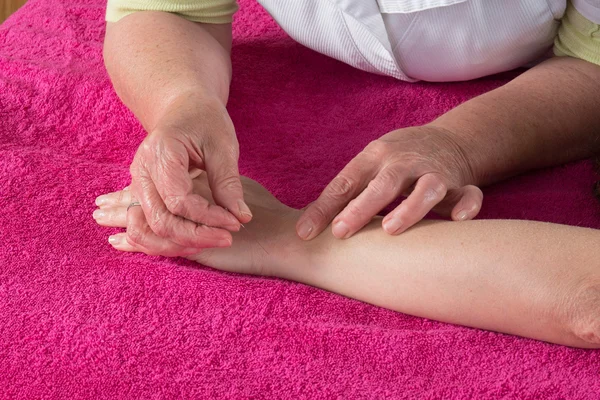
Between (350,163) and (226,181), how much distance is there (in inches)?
6.2

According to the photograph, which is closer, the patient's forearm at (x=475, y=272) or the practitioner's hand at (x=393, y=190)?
the patient's forearm at (x=475, y=272)

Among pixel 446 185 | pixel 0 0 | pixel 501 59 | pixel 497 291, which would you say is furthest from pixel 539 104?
pixel 0 0

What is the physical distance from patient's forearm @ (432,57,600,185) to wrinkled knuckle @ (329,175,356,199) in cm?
19

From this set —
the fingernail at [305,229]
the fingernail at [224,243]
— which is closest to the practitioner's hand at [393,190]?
the fingernail at [305,229]

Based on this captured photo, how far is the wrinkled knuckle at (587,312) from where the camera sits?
757mm

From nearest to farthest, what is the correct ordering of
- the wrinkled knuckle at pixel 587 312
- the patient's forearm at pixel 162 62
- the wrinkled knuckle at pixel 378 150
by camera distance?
the wrinkled knuckle at pixel 587 312
the wrinkled knuckle at pixel 378 150
the patient's forearm at pixel 162 62

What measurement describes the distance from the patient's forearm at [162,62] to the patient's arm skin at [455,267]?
0.49 feet

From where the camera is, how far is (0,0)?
7.78 feet

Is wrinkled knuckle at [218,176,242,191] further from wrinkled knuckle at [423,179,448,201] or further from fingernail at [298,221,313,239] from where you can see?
wrinkled knuckle at [423,179,448,201]

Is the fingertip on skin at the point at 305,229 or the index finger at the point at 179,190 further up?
the index finger at the point at 179,190

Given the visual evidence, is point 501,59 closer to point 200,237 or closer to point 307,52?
point 307,52

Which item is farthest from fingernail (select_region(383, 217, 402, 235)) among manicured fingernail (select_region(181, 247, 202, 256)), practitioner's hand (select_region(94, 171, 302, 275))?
manicured fingernail (select_region(181, 247, 202, 256))

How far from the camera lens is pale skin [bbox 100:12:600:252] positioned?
0.89 metres

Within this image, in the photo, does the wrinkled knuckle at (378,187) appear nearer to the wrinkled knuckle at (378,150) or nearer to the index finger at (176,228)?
the wrinkled knuckle at (378,150)
